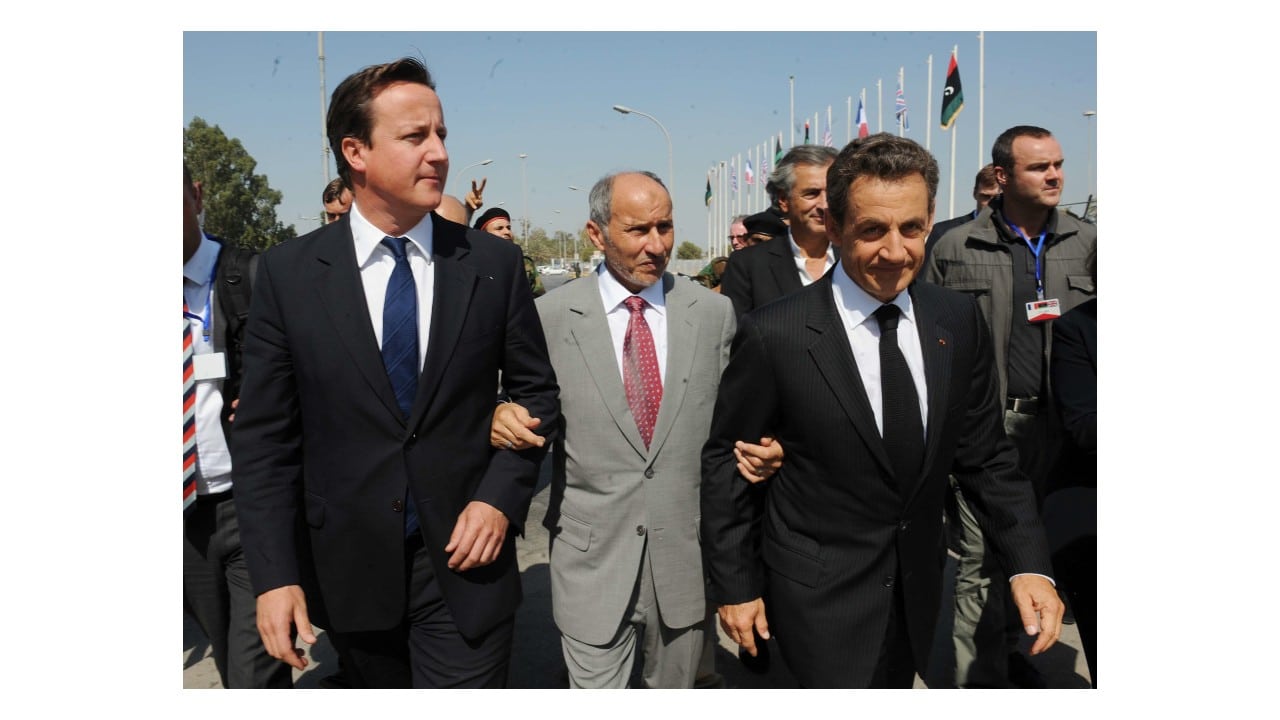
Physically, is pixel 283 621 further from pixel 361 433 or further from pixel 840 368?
pixel 840 368

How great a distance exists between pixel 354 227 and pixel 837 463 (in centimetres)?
142

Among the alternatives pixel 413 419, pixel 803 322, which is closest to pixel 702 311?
pixel 803 322

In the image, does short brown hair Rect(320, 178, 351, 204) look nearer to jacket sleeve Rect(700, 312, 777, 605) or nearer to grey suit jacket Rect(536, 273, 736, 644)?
grey suit jacket Rect(536, 273, 736, 644)

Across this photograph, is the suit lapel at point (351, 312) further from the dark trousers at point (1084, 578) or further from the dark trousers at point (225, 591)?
the dark trousers at point (1084, 578)

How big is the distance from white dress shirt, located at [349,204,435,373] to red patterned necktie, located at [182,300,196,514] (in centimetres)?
69

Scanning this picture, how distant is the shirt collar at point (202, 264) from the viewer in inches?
104

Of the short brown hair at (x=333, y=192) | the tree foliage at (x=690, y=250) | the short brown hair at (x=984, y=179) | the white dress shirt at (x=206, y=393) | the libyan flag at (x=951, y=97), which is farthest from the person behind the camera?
the tree foliage at (x=690, y=250)

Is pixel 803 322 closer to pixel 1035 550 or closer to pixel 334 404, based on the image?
pixel 1035 550

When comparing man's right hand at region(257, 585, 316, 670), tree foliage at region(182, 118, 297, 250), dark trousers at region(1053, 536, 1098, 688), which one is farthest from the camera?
tree foliage at region(182, 118, 297, 250)

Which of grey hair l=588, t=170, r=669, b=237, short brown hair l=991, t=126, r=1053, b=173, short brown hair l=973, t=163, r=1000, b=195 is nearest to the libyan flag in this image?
short brown hair l=973, t=163, r=1000, b=195

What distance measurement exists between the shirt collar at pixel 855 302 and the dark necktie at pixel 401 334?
1122mm

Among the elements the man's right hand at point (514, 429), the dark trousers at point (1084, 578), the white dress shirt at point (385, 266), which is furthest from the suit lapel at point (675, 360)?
the dark trousers at point (1084, 578)

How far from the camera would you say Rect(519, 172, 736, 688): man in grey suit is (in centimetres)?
272

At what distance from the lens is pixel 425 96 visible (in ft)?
7.23
